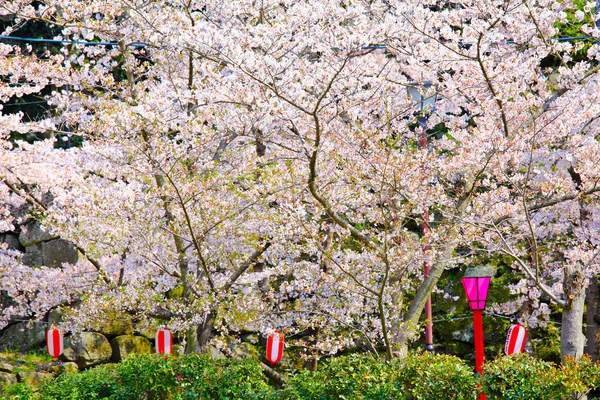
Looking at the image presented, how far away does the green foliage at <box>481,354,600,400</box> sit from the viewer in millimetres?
5504

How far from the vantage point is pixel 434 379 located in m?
5.98

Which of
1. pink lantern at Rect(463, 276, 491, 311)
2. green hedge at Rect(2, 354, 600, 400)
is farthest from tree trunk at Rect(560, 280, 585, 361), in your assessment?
green hedge at Rect(2, 354, 600, 400)

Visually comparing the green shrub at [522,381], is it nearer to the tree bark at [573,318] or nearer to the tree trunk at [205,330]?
the tree bark at [573,318]

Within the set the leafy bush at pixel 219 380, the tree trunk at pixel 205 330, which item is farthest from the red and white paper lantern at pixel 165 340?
the leafy bush at pixel 219 380

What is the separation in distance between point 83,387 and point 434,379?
12.3ft

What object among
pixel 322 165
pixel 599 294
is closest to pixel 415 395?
pixel 322 165

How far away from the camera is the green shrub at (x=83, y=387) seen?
7.02 meters

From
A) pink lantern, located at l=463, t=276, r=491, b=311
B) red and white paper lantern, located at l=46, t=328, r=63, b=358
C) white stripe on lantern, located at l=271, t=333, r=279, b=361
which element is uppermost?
pink lantern, located at l=463, t=276, r=491, b=311

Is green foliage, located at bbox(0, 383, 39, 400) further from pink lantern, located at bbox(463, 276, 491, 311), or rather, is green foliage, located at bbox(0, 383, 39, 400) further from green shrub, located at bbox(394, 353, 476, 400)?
pink lantern, located at bbox(463, 276, 491, 311)

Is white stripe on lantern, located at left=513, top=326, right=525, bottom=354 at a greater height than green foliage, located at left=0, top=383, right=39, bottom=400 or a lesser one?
greater

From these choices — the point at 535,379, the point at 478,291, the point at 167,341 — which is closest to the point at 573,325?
the point at 478,291

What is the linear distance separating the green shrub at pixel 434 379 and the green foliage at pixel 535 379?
21 cm

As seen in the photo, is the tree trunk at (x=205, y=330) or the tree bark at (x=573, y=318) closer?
the tree bark at (x=573, y=318)

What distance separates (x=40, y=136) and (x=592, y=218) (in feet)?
Result: 44.0
